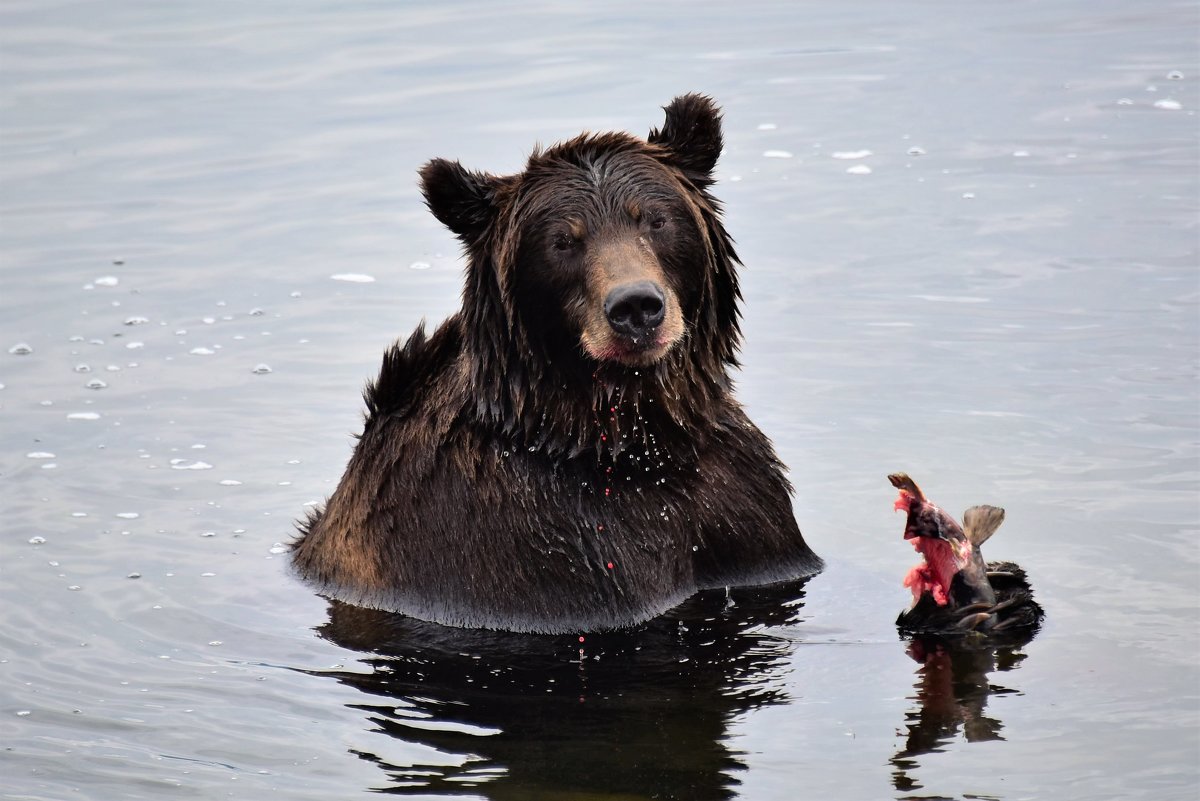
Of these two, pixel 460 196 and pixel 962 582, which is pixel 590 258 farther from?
pixel 962 582

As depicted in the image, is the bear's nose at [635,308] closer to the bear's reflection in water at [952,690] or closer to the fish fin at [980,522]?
the fish fin at [980,522]

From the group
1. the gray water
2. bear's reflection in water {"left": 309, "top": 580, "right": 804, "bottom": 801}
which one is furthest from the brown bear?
the gray water

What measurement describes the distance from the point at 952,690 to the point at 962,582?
0.65 metres

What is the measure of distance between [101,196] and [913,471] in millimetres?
8186

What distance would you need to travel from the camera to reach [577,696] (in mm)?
7785

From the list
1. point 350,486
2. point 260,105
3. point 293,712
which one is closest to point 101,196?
point 260,105

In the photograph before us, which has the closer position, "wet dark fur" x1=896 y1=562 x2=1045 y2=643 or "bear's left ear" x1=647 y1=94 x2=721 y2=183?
"wet dark fur" x1=896 y1=562 x2=1045 y2=643

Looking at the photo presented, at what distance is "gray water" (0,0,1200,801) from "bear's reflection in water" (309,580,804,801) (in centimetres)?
2

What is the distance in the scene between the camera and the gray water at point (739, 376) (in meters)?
7.36

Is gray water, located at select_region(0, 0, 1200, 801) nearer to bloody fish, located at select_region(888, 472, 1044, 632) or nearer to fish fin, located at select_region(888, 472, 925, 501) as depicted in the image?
bloody fish, located at select_region(888, 472, 1044, 632)

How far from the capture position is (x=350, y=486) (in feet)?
28.7

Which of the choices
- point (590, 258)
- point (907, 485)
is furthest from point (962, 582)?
point (590, 258)

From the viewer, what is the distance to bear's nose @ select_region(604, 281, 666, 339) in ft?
24.4

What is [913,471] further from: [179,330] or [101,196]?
[101,196]
